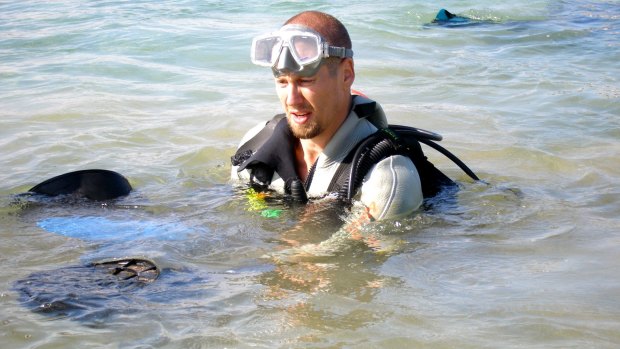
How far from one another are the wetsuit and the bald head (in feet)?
1.17

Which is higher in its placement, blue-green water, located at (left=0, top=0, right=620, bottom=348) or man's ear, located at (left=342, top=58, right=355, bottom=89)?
man's ear, located at (left=342, top=58, right=355, bottom=89)

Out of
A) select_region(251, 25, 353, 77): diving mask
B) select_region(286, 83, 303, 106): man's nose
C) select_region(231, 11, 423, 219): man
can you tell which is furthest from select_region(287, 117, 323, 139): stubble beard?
select_region(251, 25, 353, 77): diving mask

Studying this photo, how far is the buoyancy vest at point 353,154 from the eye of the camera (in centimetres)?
438

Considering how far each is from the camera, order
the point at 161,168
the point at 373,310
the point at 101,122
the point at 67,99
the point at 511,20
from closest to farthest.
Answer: the point at 373,310 < the point at 161,168 < the point at 101,122 < the point at 67,99 < the point at 511,20

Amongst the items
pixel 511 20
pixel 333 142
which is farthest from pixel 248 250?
pixel 511 20

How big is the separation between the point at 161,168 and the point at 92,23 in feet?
21.8

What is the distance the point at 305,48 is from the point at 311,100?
0.27 meters

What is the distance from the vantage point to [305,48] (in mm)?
4371

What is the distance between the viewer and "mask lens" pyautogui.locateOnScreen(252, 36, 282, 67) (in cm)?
442

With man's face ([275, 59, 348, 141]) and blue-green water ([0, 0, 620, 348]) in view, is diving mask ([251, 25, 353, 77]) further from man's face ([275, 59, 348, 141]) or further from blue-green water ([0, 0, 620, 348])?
blue-green water ([0, 0, 620, 348])

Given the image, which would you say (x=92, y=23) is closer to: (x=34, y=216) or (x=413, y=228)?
(x=34, y=216)

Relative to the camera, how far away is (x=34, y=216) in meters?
4.65

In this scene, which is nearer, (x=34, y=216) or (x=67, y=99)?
(x=34, y=216)

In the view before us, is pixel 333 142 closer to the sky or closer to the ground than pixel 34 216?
closer to the sky
